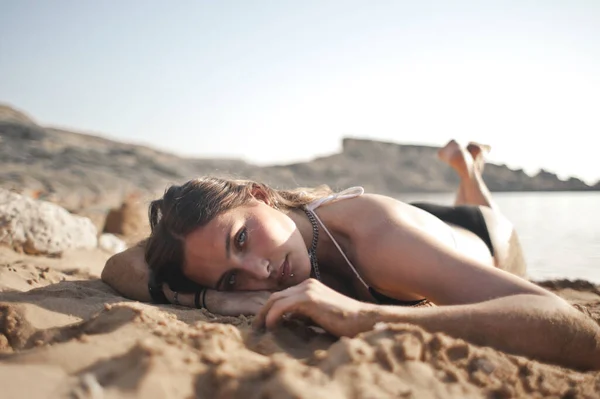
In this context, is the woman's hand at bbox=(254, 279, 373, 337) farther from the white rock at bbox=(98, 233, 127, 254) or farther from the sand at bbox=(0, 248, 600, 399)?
the white rock at bbox=(98, 233, 127, 254)

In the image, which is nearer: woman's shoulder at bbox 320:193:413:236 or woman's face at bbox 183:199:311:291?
woman's face at bbox 183:199:311:291

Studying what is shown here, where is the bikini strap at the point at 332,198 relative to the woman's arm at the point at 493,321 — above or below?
above

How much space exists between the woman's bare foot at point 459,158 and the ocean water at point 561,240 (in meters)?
1.18

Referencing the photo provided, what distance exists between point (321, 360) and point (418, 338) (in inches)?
11.1

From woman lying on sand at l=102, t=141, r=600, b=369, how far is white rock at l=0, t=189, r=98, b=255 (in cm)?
161

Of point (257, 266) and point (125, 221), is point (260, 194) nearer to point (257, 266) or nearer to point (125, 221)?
point (257, 266)

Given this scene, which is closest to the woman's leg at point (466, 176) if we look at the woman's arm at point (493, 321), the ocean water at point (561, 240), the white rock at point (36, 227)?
the ocean water at point (561, 240)

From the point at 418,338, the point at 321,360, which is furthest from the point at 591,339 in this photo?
the point at 321,360

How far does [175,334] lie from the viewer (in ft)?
4.49

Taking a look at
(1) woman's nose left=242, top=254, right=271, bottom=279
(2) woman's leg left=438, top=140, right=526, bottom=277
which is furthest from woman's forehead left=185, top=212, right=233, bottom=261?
(2) woman's leg left=438, top=140, right=526, bottom=277

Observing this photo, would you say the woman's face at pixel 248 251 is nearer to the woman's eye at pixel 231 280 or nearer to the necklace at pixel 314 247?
the woman's eye at pixel 231 280

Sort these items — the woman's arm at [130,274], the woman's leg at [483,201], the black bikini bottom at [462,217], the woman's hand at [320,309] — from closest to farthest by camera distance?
the woman's hand at [320,309] < the woman's arm at [130,274] < the black bikini bottom at [462,217] < the woman's leg at [483,201]

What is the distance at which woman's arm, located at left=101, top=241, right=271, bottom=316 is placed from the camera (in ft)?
6.95

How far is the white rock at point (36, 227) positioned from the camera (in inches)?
160
